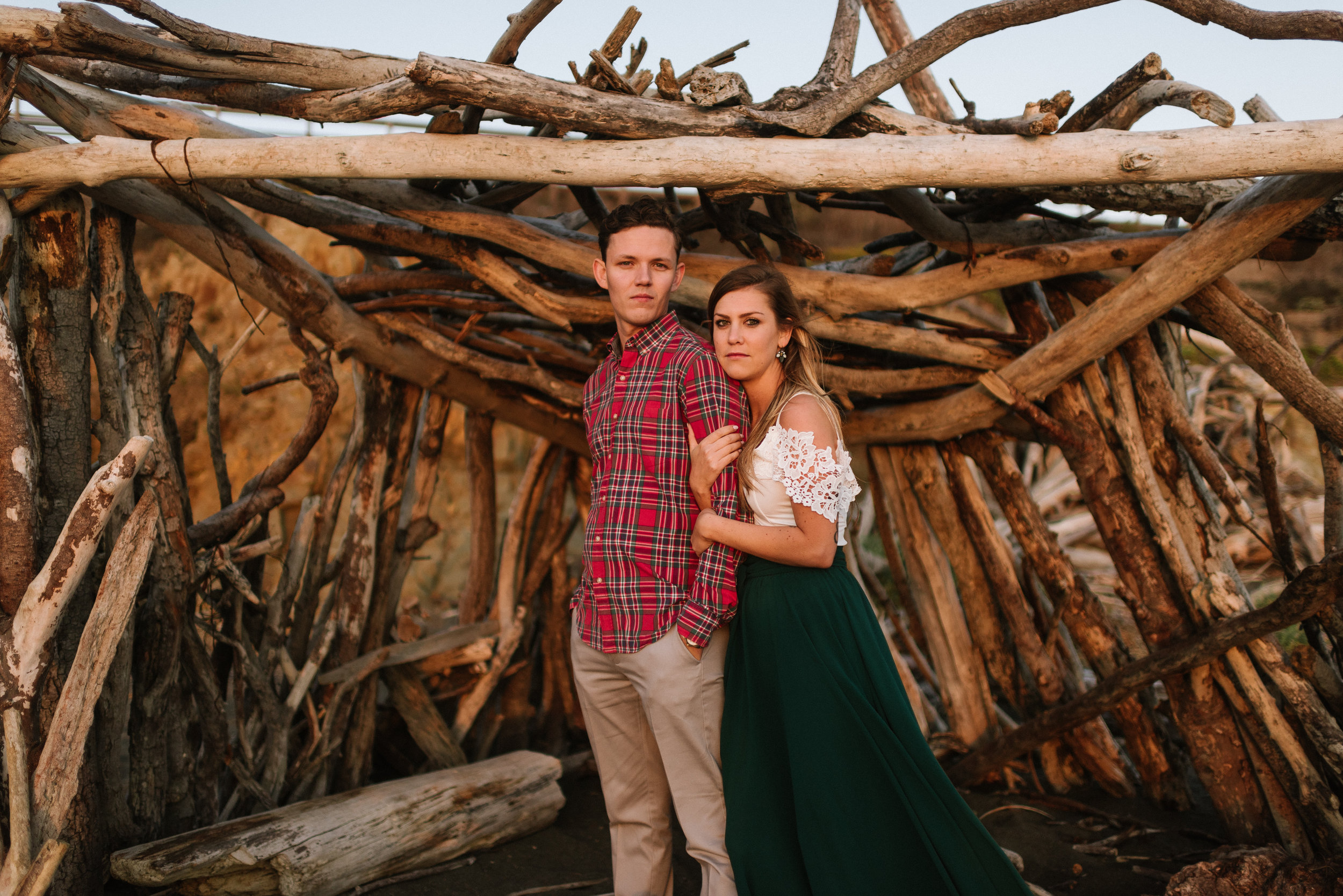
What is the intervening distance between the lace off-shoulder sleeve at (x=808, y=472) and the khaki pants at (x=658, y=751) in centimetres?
43

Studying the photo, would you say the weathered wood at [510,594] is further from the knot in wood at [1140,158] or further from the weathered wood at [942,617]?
the knot in wood at [1140,158]

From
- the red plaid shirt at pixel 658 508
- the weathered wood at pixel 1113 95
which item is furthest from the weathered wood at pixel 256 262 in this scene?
the weathered wood at pixel 1113 95

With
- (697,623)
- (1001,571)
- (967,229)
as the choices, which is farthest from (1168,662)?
(697,623)

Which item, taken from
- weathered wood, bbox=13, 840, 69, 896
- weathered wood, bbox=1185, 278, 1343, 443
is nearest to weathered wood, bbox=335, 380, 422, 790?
weathered wood, bbox=13, 840, 69, 896

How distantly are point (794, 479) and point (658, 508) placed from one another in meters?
0.36

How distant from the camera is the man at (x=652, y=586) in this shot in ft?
7.53

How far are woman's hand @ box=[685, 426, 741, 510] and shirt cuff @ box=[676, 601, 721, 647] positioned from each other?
25cm

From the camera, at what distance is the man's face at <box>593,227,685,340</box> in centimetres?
246

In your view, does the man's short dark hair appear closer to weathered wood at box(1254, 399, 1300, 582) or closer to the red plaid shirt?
the red plaid shirt

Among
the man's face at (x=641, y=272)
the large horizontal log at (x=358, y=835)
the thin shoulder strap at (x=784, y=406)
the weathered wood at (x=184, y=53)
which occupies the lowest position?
the large horizontal log at (x=358, y=835)

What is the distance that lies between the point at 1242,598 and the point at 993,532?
983 millimetres

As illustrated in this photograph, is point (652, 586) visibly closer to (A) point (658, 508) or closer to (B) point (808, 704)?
(A) point (658, 508)

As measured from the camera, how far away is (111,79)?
2756mm

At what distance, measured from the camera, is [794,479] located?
224cm
